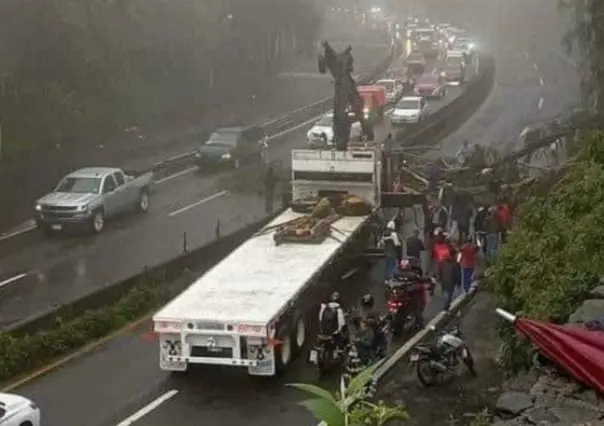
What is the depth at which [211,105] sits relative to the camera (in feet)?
188

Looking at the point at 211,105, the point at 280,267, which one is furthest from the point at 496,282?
the point at 211,105

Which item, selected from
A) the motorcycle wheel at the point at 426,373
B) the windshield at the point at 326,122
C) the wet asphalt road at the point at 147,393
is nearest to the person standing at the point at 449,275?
the wet asphalt road at the point at 147,393

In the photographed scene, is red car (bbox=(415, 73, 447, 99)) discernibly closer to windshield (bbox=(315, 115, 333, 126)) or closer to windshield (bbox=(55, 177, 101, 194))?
windshield (bbox=(315, 115, 333, 126))

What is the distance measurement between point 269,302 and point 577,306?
17.3 ft

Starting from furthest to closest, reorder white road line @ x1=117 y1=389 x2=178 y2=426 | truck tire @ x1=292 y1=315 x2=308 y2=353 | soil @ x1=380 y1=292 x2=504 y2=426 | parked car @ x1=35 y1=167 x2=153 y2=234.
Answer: parked car @ x1=35 y1=167 x2=153 y2=234 < truck tire @ x1=292 y1=315 x2=308 y2=353 < white road line @ x1=117 y1=389 x2=178 y2=426 < soil @ x1=380 y1=292 x2=504 y2=426

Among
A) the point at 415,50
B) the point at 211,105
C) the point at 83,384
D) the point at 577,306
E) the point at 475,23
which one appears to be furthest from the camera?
the point at 475,23

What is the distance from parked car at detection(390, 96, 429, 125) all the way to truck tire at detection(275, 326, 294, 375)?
33716mm

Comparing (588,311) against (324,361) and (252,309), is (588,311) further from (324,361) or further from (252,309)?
(252,309)

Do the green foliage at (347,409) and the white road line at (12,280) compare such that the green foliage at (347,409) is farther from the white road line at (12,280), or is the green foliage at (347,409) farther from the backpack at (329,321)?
the white road line at (12,280)

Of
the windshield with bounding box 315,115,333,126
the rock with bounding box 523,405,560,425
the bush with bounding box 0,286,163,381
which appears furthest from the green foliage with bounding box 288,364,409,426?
the windshield with bounding box 315,115,333,126

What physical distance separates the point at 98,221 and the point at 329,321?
574 inches

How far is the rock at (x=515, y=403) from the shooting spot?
11141 millimetres

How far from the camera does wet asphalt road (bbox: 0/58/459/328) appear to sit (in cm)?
2419

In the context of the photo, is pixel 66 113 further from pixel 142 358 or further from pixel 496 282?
pixel 496 282
